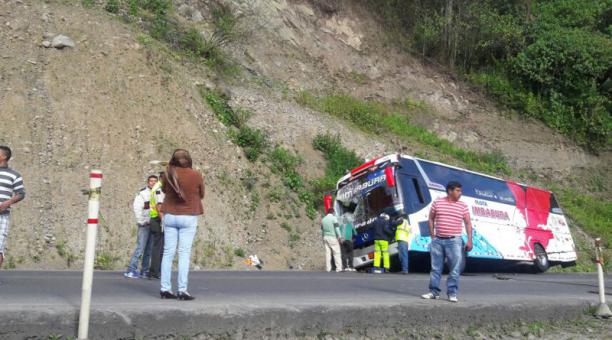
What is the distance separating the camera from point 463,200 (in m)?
16.8

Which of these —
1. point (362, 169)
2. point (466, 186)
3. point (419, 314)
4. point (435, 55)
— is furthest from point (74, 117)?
point (435, 55)

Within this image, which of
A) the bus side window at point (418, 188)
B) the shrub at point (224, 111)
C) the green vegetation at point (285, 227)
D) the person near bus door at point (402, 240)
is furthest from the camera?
the shrub at point (224, 111)

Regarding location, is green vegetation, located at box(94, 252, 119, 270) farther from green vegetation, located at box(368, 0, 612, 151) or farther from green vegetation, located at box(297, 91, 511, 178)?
green vegetation, located at box(368, 0, 612, 151)

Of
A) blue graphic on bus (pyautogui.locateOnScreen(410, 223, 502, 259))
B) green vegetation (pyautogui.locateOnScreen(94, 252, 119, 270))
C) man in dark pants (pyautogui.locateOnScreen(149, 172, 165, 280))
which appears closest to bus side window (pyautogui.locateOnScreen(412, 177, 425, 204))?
blue graphic on bus (pyautogui.locateOnScreen(410, 223, 502, 259))

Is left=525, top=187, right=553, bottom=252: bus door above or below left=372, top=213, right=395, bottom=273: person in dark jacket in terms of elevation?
above

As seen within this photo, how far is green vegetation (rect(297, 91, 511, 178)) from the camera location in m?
27.9

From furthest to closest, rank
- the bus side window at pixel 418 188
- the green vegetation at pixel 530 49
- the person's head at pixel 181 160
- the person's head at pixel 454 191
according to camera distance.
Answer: the green vegetation at pixel 530 49 → the bus side window at pixel 418 188 → the person's head at pixel 454 191 → the person's head at pixel 181 160

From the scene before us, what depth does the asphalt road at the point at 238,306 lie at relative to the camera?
5098mm

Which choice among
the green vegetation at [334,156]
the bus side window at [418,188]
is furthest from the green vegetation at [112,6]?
the bus side window at [418,188]

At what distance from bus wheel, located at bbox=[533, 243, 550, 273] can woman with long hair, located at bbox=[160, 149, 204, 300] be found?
14905mm

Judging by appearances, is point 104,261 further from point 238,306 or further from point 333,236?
point 238,306

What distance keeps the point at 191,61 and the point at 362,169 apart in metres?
10.8

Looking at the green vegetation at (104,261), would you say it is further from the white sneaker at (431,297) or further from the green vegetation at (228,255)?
the white sneaker at (431,297)

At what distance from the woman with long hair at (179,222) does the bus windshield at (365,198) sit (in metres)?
9.09
